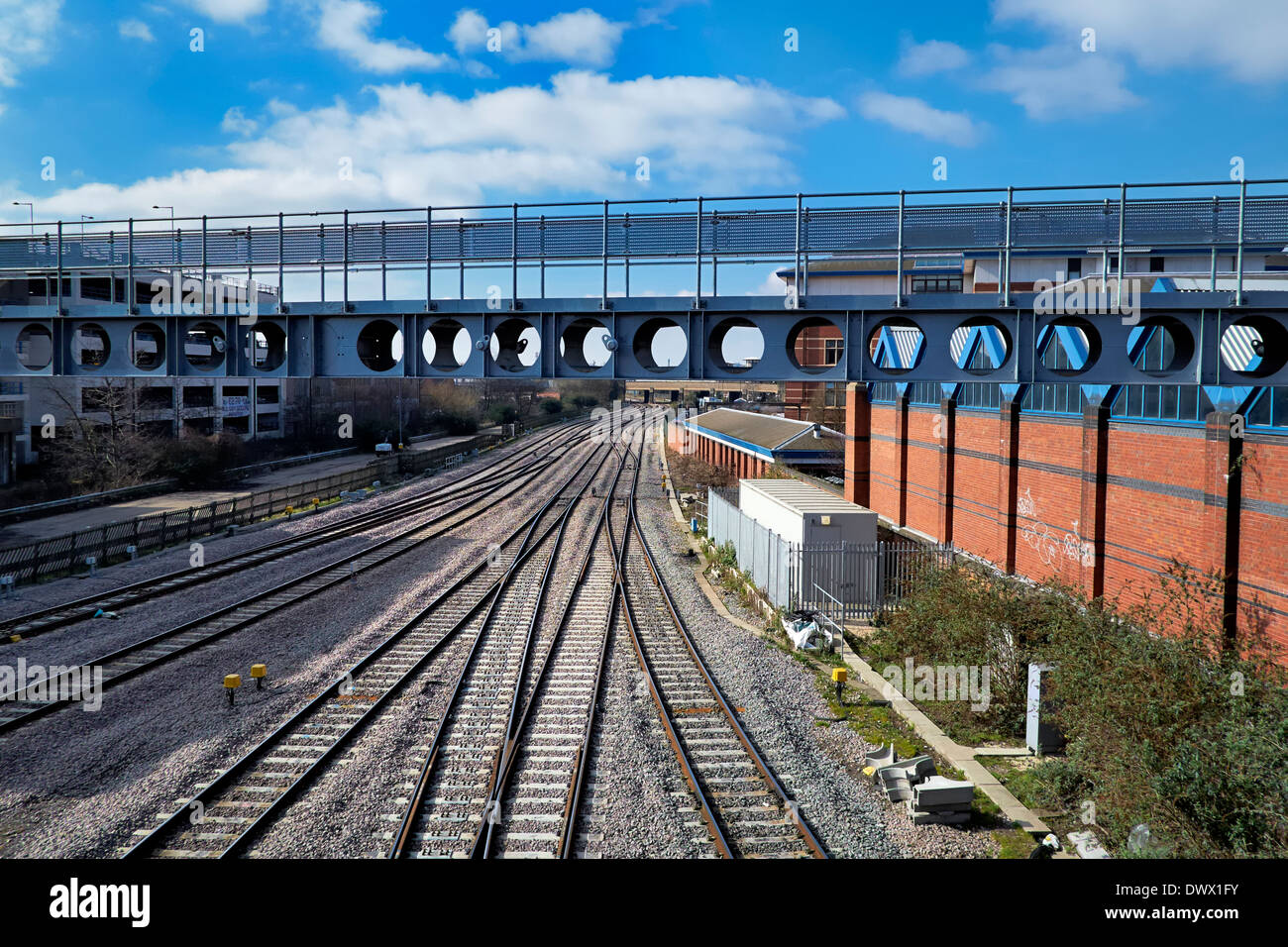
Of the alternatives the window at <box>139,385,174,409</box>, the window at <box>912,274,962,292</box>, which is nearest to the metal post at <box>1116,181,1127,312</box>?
the window at <box>912,274,962,292</box>

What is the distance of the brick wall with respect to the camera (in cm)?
1162

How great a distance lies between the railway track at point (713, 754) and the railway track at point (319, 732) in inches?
135

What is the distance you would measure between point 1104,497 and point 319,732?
13.7 metres

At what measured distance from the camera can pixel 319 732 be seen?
11.1 meters

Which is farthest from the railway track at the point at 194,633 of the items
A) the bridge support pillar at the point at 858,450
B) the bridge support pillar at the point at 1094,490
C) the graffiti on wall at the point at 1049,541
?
the bridge support pillar at the point at 1094,490

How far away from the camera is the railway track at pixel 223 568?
632 inches

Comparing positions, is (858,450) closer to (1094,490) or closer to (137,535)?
(1094,490)

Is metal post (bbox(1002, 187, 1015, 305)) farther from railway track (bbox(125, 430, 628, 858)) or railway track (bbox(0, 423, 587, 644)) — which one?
railway track (bbox(0, 423, 587, 644))

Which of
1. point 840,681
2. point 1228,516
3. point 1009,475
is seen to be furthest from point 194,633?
point 1228,516

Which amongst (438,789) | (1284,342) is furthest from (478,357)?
(1284,342)

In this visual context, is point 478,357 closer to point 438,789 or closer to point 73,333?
point 438,789

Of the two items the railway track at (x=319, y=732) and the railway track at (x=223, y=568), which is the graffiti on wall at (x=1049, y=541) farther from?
the railway track at (x=223, y=568)
